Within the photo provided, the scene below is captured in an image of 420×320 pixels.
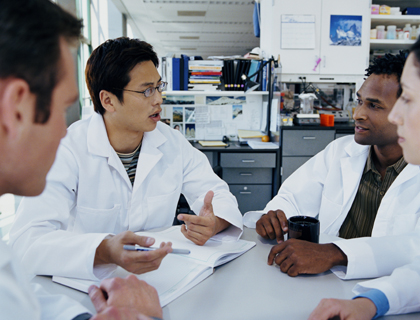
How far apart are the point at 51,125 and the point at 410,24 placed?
14.5 feet

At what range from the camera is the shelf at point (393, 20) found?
12.0 ft

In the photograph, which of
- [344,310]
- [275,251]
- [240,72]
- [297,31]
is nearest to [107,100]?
[275,251]

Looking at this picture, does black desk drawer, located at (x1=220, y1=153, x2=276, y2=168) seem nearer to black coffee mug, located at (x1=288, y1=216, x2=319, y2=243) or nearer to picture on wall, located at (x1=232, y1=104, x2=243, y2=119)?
picture on wall, located at (x1=232, y1=104, x2=243, y2=119)

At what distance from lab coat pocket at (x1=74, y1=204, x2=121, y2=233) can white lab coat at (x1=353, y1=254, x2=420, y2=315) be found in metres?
0.92

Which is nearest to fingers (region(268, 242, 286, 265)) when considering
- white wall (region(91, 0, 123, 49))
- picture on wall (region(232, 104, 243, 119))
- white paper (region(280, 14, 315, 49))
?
picture on wall (region(232, 104, 243, 119))

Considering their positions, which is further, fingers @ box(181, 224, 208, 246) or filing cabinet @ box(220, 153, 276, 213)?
filing cabinet @ box(220, 153, 276, 213)

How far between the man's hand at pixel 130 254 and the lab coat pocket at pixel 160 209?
51 centimetres

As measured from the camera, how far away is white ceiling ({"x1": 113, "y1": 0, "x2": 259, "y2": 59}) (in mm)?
6559

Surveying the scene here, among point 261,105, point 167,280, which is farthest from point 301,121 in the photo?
point 167,280

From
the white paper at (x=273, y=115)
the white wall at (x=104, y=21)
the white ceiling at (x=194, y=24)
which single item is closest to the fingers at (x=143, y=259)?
the white paper at (x=273, y=115)

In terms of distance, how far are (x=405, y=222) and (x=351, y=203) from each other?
0.92 feet

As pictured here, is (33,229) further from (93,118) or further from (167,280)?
(93,118)

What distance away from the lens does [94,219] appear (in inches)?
53.4

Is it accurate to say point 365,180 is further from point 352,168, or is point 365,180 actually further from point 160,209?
point 160,209
